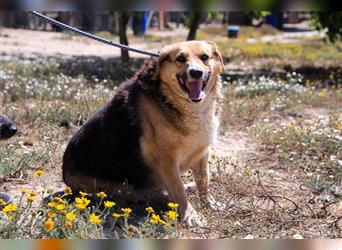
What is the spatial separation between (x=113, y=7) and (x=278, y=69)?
12002 mm

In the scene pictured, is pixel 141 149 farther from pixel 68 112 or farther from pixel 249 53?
pixel 249 53

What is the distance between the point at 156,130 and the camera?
4.18 m

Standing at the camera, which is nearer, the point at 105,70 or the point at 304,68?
the point at 105,70

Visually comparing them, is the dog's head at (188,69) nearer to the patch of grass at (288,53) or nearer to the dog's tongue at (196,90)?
the dog's tongue at (196,90)

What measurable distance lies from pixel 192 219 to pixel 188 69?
1079mm

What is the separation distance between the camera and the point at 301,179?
5.07 m

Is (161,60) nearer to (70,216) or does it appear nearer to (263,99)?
(70,216)

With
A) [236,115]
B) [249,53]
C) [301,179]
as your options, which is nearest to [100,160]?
[301,179]

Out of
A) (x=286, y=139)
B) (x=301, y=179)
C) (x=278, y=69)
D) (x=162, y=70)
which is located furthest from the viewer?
(x=278, y=69)

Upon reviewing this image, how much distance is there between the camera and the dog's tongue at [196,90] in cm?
415

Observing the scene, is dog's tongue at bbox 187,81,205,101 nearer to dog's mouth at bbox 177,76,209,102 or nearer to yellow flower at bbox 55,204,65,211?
dog's mouth at bbox 177,76,209,102

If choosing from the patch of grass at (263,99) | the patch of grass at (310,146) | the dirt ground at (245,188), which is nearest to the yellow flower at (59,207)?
the dirt ground at (245,188)

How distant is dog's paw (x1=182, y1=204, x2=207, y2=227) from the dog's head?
82cm

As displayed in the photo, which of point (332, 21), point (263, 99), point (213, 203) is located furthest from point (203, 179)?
point (332, 21)
